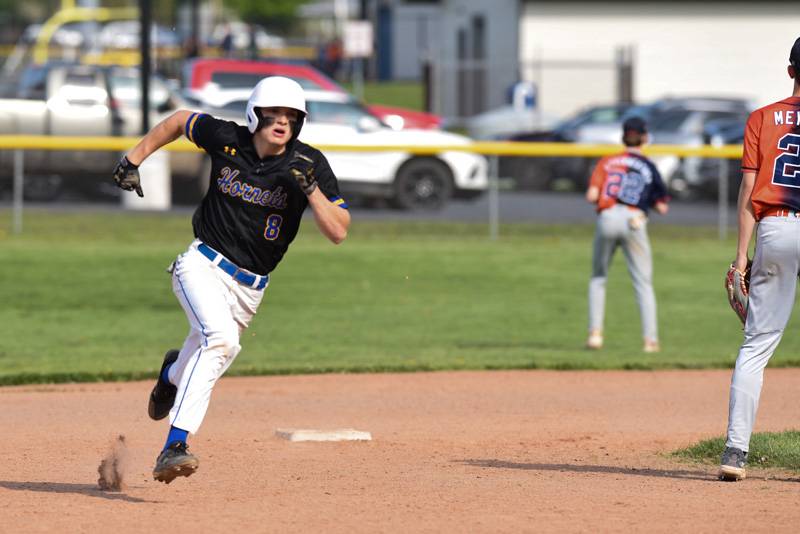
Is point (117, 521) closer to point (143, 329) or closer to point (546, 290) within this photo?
point (143, 329)

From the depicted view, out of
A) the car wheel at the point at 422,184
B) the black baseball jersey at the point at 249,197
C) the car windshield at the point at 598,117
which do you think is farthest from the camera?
the car windshield at the point at 598,117

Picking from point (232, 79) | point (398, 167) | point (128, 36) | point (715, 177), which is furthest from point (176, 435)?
point (128, 36)

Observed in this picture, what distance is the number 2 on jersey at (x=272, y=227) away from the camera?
6.78 meters

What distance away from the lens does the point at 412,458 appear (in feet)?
26.3

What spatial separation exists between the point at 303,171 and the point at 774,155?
2.26 metres

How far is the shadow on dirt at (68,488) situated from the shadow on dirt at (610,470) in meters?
→ 2.00

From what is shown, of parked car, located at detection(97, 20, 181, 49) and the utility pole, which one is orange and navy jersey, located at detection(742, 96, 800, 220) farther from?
parked car, located at detection(97, 20, 181, 49)

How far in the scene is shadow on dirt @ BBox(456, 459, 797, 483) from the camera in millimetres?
7320

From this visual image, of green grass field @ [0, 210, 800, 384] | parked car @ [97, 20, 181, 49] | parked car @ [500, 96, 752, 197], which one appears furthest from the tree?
green grass field @ [0, 210, 800, 384]

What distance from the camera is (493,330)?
14055 millimetres

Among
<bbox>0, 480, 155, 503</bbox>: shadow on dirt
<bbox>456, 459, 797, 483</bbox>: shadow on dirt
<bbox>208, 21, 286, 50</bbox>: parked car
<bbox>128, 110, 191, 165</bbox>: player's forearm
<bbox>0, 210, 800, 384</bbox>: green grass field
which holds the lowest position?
<bbox>0, 210, 800, 384</bbox>: green grass field

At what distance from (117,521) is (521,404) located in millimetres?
4594

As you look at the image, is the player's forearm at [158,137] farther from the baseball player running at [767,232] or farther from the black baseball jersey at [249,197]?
the baseball player running at [767,232]

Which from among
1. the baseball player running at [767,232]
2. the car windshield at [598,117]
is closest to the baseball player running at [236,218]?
the baseball player running at [767,232]
